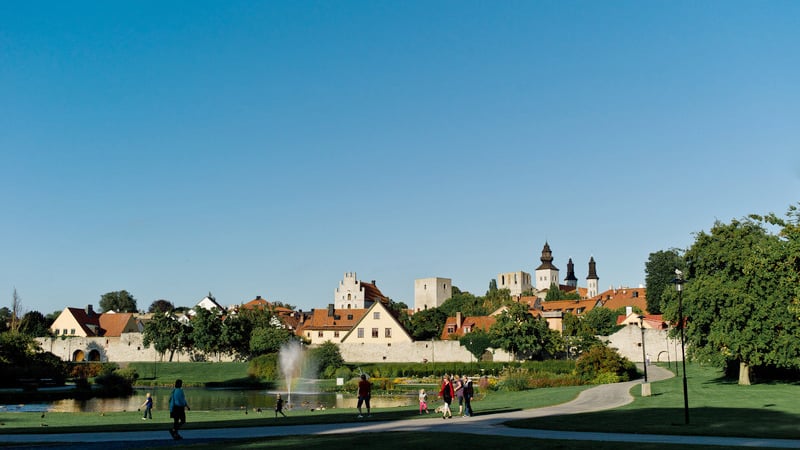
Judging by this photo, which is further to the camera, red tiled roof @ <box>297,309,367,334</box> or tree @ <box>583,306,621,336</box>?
red tiled roof @ <box>297,309,367,334</box>

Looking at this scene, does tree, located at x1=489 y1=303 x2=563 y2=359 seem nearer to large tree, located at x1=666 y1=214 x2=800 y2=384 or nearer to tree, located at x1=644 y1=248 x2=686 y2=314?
large tree, located at x1=666 y1=214 x2=800 y2=384

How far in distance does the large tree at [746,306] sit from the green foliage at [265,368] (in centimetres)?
4060

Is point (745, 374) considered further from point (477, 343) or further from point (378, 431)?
point (477, 343)

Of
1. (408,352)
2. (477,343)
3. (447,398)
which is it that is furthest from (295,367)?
(447,398)

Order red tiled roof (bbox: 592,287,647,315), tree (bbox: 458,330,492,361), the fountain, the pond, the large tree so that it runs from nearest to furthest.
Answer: the large tree
the pond
the fountain
tree (bbox: 458,330,492,361)
red tiled roof (bbox: 592,287,647,315)

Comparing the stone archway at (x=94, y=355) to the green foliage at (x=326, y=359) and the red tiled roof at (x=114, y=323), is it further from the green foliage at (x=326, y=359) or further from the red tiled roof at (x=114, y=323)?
the green foliage at (x=326, y=359)

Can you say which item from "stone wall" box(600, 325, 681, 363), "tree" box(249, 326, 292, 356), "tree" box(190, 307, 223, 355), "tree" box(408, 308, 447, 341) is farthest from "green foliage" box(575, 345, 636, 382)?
"tree" box(408, 308, 447, 341)

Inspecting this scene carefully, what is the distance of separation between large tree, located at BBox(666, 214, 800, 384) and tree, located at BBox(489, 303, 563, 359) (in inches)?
1039

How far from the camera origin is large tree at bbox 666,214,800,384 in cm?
3878

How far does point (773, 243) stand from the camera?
127 ft

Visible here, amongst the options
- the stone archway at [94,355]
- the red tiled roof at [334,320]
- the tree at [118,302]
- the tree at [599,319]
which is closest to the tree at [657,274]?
the tree at [599,319]

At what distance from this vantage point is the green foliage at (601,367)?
1999 inches

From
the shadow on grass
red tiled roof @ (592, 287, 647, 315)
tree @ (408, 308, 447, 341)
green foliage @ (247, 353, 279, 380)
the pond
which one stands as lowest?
the pond

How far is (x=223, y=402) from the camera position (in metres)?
47.7
